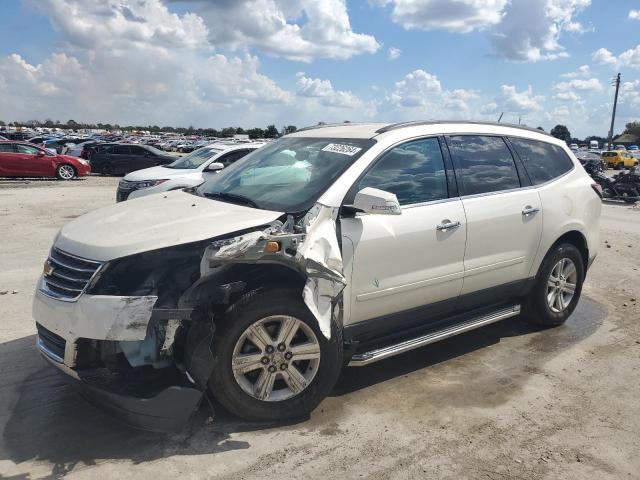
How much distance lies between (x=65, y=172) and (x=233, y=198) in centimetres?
2111

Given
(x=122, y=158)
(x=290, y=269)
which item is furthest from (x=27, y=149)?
(x=290, y=269)

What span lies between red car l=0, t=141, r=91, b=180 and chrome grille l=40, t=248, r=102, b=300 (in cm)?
2076

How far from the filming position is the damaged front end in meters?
3.04

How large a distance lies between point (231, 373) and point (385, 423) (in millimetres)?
1090

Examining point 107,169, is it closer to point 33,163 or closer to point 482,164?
point 33,163

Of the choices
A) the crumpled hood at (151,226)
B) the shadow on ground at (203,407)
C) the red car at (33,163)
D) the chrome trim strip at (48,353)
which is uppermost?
the crumpled hood at (151,226)

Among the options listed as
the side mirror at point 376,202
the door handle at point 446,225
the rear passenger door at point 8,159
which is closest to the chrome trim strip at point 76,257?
the side mirror at point 376,202

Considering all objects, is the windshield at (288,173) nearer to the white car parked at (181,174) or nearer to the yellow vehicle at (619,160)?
the white car parked at (181,174)

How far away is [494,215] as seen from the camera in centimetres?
444

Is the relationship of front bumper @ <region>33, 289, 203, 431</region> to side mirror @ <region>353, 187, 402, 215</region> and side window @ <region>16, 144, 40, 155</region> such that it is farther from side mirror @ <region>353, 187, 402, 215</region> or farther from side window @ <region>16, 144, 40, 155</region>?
side window @ <region>16, 144, 40, 155</region>

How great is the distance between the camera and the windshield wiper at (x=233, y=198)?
12.6 ft

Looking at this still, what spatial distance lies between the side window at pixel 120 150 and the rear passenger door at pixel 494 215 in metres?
24.3

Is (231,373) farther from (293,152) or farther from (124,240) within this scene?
(293,152)

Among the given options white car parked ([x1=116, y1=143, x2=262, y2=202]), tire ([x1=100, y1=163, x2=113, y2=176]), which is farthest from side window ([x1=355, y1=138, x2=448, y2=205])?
tire ([x1=100, y1=163, x2=113, y2=176])
